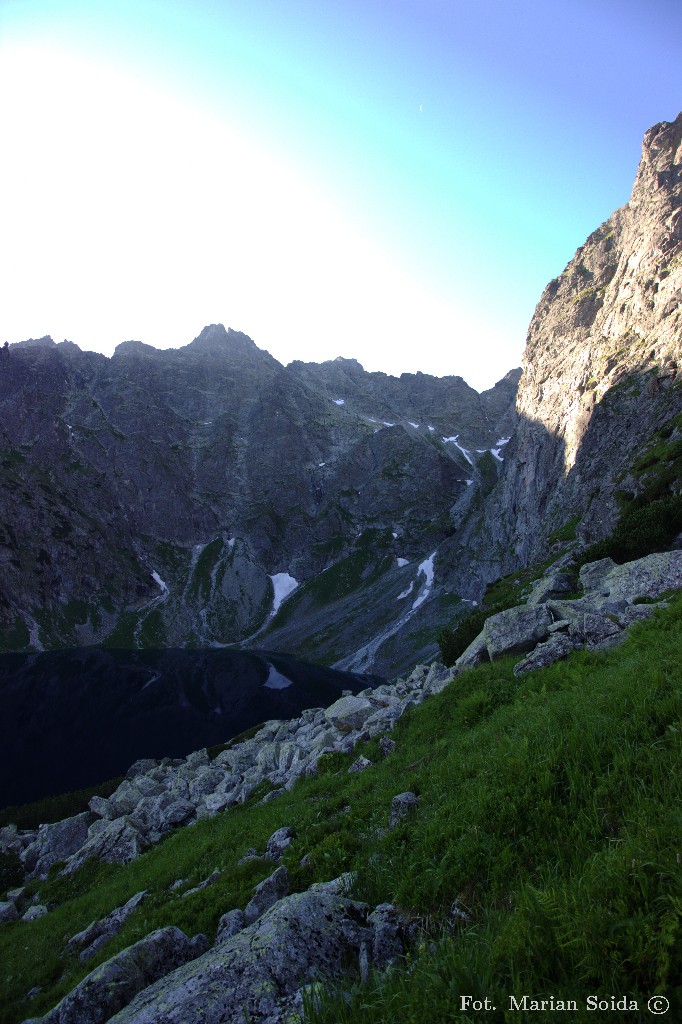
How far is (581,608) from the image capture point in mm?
18453

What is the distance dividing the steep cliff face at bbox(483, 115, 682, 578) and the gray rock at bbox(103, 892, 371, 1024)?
60513mm

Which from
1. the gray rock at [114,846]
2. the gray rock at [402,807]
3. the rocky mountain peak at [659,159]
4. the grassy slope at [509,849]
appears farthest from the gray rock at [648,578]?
the rocky mountain peak at [659,159]

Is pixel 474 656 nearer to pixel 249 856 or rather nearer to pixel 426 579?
pixel 249 856

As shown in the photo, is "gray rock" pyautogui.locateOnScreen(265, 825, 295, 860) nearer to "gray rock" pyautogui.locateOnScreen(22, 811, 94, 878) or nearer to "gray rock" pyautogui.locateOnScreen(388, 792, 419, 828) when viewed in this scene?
"gray rock" pyautogui.locateOnScreen(388, 792, 419, 828)

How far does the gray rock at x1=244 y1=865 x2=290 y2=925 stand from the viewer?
8531 mm

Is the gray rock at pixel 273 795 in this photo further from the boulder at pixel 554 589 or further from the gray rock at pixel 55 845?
the gray rock at pixel 55 845

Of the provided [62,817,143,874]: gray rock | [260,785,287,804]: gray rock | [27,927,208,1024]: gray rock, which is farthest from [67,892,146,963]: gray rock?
[62,817,143,874]: gray rock

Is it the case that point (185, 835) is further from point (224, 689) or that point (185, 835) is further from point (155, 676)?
point (155, 676)

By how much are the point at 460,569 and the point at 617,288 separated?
309 feet

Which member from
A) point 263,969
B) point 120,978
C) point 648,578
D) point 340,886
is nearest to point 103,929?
point 120,978

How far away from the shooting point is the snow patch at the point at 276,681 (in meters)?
104

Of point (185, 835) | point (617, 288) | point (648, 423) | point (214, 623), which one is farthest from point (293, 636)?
point (185, 835)

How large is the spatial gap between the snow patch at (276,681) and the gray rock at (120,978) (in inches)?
3913

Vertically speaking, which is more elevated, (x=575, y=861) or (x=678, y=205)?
(x=678, y=205)
